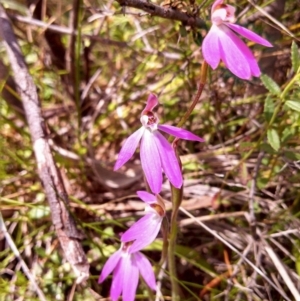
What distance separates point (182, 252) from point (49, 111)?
0.77 meters

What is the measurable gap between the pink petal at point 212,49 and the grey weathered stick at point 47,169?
0.53 metres

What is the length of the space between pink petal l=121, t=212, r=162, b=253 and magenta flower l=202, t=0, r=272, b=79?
0.34 meters

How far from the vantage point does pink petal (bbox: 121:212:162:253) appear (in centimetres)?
100

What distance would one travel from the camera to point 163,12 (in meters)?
1.09

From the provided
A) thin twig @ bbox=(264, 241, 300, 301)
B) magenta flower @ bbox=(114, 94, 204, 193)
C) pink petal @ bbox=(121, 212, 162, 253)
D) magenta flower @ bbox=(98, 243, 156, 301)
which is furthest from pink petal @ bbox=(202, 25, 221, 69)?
thin twig @ bbox=(264, 241, 300, 301)

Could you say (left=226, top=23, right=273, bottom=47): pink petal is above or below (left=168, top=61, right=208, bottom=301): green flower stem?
above

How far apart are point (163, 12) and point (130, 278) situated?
0.61 meters

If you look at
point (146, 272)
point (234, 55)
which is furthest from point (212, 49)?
point (146, 272)

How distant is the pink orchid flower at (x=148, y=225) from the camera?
39.4 inches

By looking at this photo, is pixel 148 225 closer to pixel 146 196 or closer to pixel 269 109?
pixel 146 196

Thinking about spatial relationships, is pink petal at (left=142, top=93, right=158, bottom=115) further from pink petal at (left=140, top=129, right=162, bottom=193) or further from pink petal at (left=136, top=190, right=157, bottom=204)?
pink petal at (left=136, top=190, right=157, bottom=204)

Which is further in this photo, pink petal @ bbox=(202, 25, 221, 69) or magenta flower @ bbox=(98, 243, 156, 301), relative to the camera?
magenta flower @ bbox=(98, 243, 156, 301)

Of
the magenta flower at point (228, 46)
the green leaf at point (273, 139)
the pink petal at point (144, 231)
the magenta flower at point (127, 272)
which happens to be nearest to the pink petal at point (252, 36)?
the magenta flower at point (228, 46)

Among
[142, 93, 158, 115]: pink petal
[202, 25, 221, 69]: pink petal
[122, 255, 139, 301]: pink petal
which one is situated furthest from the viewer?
[122, 255, 139, 301]: pink petal
